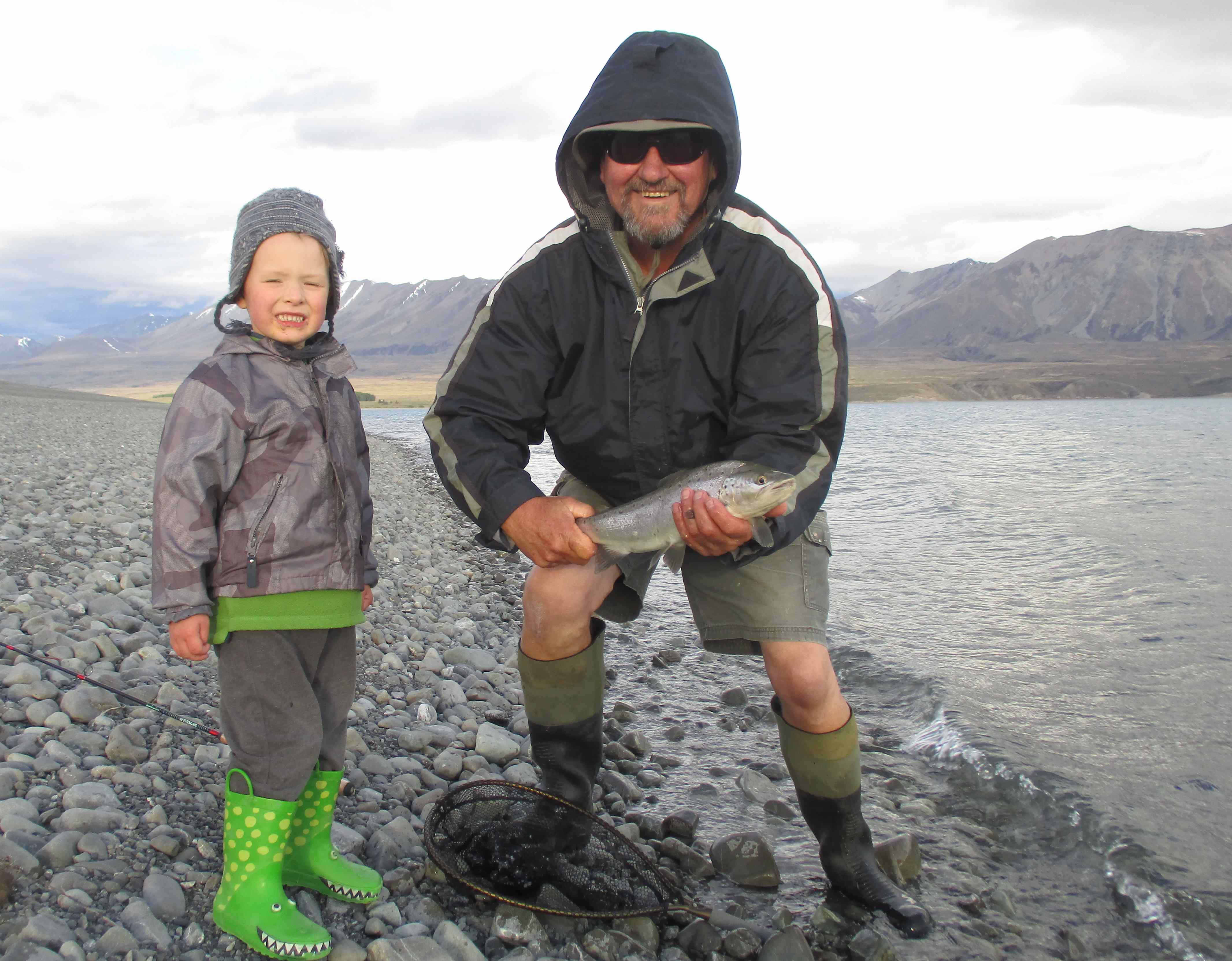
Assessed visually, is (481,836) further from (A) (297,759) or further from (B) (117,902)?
(B) (117,902)

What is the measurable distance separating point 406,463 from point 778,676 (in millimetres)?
23141

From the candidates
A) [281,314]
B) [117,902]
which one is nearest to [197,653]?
[117,902]

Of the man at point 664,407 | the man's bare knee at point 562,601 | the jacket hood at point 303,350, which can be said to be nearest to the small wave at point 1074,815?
the man at point 664,407

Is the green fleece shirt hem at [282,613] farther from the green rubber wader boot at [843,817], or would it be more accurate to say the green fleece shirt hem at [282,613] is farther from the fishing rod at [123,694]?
the green rubber wader boot at [843,817]

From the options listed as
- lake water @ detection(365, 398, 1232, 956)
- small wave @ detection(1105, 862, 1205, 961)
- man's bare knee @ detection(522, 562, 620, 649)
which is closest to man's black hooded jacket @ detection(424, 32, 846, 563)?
man's bare knee @ detection(522, 562, 620, 649)

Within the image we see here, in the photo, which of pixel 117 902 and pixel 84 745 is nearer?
pixel 117 902

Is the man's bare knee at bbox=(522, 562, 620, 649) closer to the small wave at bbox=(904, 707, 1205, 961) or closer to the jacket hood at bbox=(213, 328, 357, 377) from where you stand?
the jacket hood at bbox=(213, 328, 357, 377)

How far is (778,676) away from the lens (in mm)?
3557

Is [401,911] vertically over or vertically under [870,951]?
over

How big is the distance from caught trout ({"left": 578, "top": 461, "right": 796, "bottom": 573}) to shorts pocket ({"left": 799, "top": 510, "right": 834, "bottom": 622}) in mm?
283

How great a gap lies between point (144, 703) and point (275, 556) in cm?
177

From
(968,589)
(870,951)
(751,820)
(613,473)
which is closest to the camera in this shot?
(870,951)

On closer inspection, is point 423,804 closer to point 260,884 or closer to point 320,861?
point 320,861

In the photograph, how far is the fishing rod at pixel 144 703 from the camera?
4.03 m
